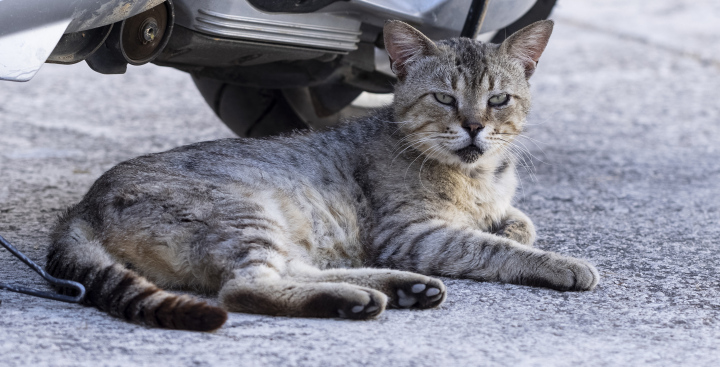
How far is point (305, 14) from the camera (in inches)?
140

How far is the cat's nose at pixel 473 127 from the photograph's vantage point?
10.8ft

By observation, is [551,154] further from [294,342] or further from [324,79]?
[294,342]

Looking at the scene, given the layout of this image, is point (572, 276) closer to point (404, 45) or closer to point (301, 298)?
point (301, 298)

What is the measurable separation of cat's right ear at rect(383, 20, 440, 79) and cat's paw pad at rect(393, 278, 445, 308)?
4.09 feet

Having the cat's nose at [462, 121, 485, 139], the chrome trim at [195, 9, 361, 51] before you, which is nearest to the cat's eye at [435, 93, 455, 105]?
the cat's nose at [462, 121, 485, 139]

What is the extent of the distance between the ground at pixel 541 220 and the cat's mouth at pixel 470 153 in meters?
0.56

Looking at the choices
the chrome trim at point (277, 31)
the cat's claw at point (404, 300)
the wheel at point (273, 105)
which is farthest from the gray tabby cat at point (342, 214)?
the wheel at point (273, 105)

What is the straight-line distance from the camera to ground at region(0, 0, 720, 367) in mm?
2340

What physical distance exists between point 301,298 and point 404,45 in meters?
1.46

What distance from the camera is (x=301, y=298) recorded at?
2627 mm

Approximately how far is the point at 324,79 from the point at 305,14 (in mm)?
695

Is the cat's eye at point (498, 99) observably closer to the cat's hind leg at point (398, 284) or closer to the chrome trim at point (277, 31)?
the chrome trim at point (277, 31)

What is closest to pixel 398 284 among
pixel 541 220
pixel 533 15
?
pixel 541 220

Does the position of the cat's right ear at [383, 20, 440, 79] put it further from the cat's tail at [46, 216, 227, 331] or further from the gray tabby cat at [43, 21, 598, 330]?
the cat's tail at [46, 216, 227, 331]
